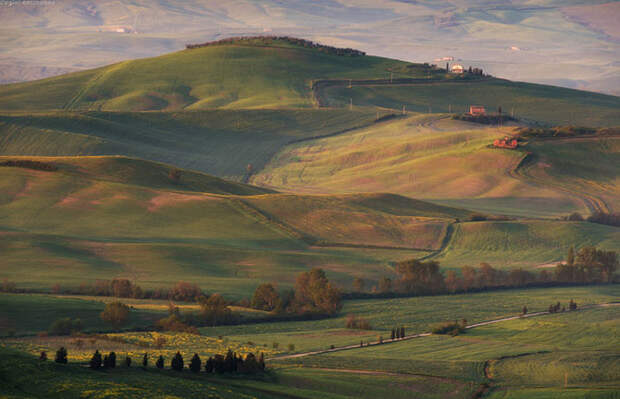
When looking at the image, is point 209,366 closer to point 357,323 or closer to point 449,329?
point 357,323

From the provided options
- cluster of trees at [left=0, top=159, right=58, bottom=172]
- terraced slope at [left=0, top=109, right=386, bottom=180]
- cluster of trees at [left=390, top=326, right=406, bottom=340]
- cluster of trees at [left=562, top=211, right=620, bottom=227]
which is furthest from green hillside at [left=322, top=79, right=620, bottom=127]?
cluster of trees at [left=390, top=326, right=406, bottom=340]

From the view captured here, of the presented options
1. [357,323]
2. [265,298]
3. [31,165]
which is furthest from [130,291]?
[31,165]

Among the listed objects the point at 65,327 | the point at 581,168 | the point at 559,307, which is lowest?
the point at 65,327

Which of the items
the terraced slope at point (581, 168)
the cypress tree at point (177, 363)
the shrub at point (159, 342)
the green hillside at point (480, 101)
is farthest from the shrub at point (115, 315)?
the green hillside at point (480, 101)

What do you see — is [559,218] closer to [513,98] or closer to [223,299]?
[223,299]

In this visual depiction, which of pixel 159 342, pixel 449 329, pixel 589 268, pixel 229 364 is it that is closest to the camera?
pixel 229 364

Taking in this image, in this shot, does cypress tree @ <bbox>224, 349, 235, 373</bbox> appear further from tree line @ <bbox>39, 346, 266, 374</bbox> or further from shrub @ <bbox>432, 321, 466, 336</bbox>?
shrub @ <bbox>432, 321, 466, 336</bbox>
